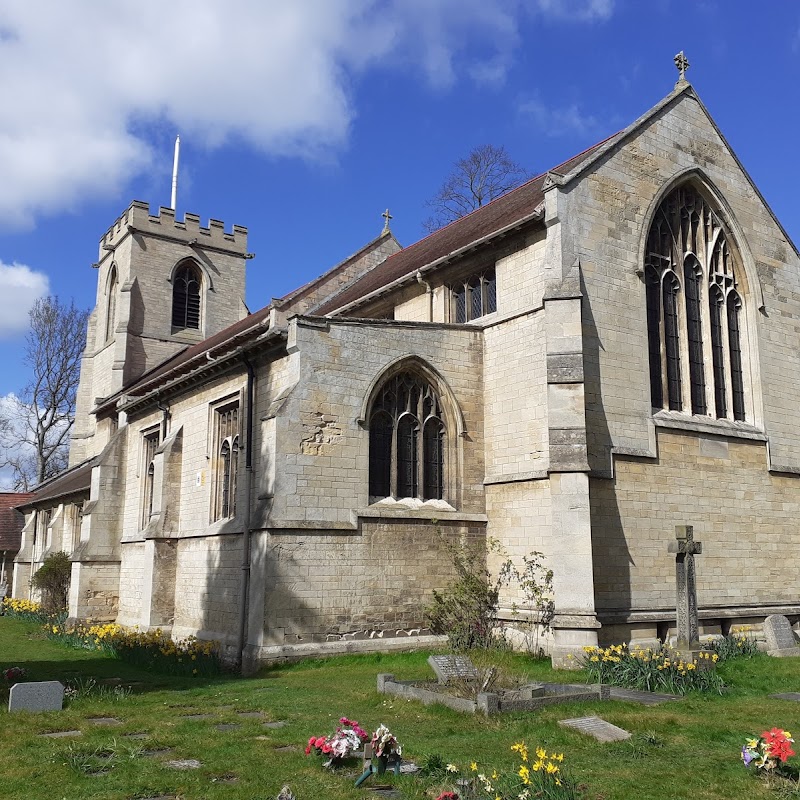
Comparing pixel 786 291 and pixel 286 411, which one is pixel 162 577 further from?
pixel 786 291

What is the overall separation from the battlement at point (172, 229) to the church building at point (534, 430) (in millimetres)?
17776

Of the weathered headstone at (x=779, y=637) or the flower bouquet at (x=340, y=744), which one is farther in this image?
the weathered headstone at (x=779, y=637)

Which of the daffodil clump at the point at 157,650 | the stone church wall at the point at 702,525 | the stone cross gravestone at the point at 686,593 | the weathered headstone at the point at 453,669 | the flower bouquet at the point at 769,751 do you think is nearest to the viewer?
the flower bouquet at the point at 769,751

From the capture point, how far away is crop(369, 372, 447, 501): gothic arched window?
16297 mm

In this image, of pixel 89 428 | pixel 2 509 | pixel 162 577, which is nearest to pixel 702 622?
pixel 162 577

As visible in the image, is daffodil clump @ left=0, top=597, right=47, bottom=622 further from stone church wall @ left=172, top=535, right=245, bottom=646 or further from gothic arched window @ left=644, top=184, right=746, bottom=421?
gothic arched window @ left=644, top=184, right=746, bottom=421


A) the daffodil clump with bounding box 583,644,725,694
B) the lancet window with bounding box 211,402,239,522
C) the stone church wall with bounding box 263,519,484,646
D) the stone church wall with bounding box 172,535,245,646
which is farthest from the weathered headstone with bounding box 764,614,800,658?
the lancet window with bounding box 211,402,239,522

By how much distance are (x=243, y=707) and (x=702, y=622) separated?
971 centimetres

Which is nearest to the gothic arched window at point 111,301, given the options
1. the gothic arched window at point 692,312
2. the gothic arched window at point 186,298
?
the gothic arched window at point 186,298

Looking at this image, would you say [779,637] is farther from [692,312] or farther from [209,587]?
[209,587]

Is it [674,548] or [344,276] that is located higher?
[344,276]

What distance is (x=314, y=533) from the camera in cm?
1484

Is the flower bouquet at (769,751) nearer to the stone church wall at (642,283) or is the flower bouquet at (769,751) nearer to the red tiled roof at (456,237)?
the stone church wall at (642,283)

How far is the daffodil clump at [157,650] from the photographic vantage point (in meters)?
14.6
